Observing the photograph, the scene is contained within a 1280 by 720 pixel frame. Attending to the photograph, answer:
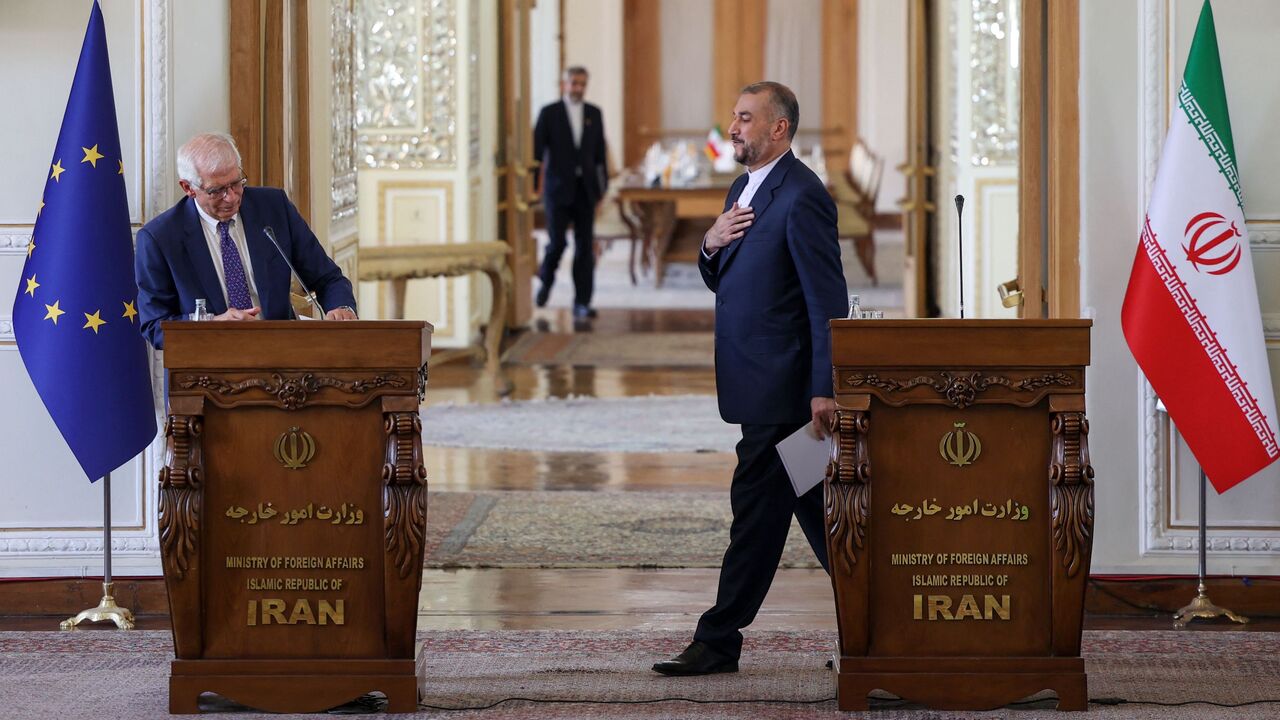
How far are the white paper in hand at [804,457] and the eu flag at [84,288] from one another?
1.93 m

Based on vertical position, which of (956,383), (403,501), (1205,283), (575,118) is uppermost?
(575,118)

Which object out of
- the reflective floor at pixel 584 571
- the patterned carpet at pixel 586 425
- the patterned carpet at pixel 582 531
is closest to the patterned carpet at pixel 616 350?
Answer: the reflective floor at pixel 584 571

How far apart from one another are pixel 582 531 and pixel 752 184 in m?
Answer: 2.29

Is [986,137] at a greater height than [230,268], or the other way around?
[986,137]

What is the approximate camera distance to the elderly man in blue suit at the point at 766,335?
434cm

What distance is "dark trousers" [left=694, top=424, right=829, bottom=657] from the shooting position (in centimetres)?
445

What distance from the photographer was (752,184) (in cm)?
452

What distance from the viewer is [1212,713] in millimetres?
4156

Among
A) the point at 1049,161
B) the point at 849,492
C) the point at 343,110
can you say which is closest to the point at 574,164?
the point at 343,110

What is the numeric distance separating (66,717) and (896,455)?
2029mm

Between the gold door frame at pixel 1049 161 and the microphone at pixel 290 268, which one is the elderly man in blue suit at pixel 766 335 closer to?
the microphone at pixel 290 268

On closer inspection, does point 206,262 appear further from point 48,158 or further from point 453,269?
point 453,269

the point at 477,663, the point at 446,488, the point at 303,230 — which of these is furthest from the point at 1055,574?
the point at 446,488

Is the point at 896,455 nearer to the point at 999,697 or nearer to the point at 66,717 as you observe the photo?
the point at 999,697
